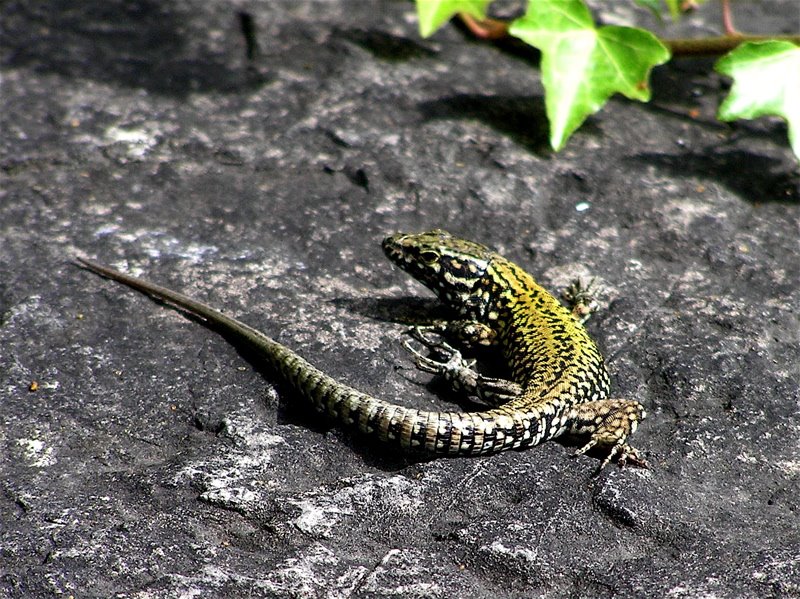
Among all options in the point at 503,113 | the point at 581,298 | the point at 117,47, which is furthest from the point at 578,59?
the point at 117,47

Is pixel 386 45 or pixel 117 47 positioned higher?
pixel 386 45

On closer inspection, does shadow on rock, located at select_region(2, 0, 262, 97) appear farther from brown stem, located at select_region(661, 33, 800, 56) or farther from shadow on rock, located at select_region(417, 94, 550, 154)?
brown stem, located at select_region(661, 33, 800, 56)

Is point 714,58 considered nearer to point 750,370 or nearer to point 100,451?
point 750,370

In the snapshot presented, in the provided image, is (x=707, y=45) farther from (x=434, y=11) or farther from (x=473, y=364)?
(x=473, y=364)

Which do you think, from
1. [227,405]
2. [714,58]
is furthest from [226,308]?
[714,58]

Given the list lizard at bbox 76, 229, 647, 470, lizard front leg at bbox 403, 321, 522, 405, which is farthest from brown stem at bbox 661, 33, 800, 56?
lizard front leg at bbox 403, 321, 522, 405

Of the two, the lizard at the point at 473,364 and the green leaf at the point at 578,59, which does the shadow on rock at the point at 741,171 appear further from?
the lizard at the point at 473,364
